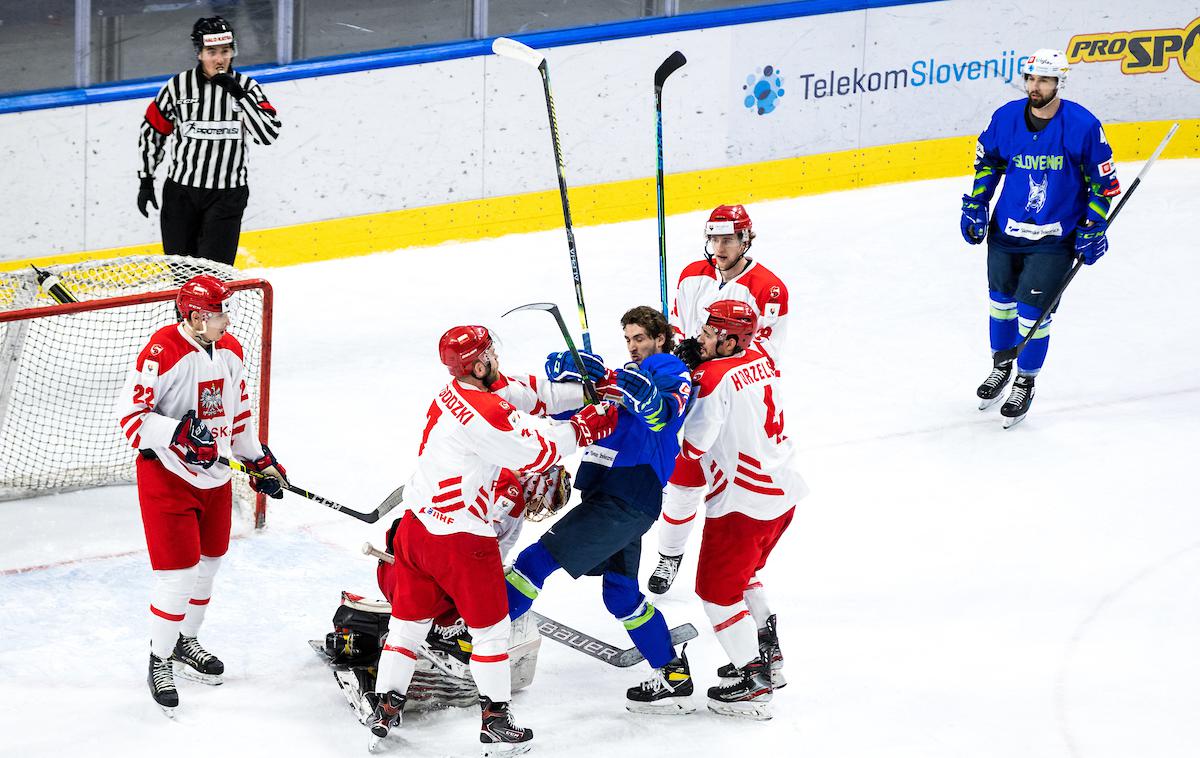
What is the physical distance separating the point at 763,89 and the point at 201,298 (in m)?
5.45

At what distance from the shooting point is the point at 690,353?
163 inches

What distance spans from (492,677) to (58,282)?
2.29 metres

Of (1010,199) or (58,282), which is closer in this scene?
(58,282)

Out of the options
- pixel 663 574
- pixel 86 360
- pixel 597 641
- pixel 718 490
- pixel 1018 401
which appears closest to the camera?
pixel 718 490

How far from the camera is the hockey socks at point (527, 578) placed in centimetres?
398

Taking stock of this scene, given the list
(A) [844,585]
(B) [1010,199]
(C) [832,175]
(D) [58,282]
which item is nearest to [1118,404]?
(B) [1010,199]

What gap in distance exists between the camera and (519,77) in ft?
26.8

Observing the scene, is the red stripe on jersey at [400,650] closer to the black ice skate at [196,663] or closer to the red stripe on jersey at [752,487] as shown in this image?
the black ice skate at [196,663]

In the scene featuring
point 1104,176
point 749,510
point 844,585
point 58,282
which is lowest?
point 844,585

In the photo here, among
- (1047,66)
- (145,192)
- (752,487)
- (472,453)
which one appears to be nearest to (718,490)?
(752,487)

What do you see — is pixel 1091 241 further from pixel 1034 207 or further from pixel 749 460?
pixel 749 460

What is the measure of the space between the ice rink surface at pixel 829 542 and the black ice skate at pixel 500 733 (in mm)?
116

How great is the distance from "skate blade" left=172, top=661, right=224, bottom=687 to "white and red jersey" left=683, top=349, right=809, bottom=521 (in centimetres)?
140

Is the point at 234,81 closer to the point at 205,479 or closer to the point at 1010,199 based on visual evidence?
the point at 205,479
